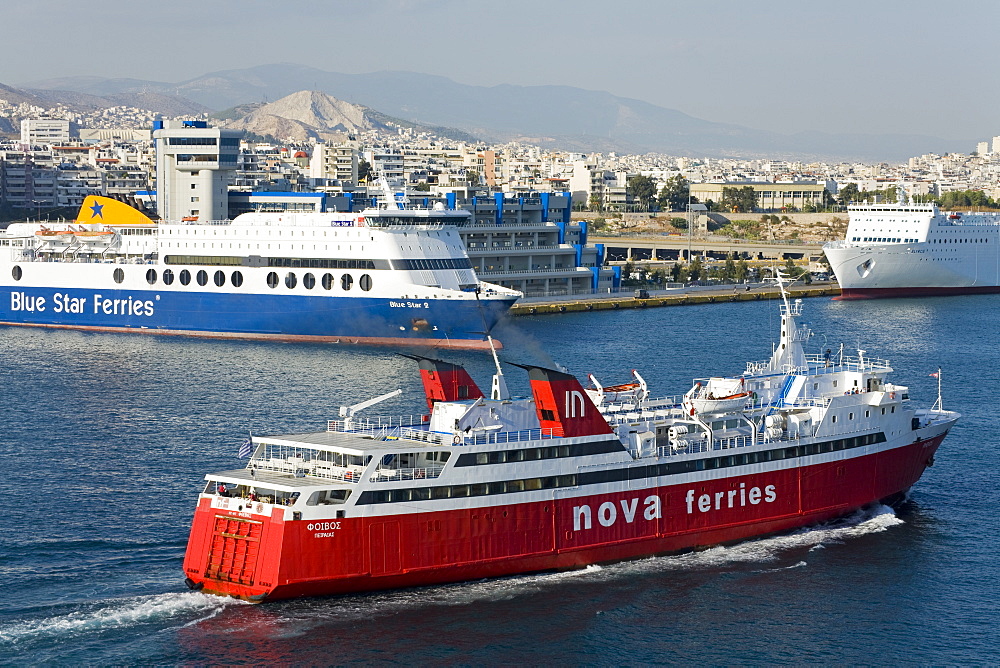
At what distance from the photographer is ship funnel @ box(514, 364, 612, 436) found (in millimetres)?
22188

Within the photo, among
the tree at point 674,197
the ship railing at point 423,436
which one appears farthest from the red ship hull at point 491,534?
the tree at point 674,197

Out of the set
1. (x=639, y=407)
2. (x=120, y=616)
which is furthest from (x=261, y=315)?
(x=120, y=616)

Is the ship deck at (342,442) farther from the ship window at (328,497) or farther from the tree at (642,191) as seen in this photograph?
the tree at (642,191)

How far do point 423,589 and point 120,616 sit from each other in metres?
4.66

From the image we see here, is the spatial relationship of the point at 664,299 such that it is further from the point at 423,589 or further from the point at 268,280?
the point at 423,589

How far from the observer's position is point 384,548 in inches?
827

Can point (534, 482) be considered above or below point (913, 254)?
below

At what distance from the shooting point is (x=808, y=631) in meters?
20.9

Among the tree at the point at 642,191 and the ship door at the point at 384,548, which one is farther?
the tree at the point at 642,191

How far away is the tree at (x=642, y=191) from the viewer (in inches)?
5500

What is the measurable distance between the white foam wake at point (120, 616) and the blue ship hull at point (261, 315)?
30.0 meters

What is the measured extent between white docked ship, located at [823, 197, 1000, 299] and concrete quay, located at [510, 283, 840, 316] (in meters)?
2.67

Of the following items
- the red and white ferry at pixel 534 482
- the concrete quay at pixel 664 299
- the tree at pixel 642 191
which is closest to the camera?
the red and white ferry at pixel 534 482

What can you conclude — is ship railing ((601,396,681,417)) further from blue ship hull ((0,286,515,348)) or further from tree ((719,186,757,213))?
tree ((719,186,757,213))
